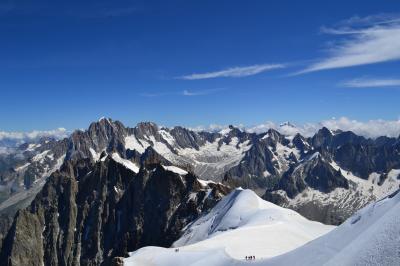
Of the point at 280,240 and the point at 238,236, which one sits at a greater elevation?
the point at 238,236

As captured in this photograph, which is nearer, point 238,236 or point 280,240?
point 280,240

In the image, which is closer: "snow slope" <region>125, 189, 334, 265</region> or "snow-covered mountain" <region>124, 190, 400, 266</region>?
"snow-covered mountain" <region>124, 190, 400, 266</region>

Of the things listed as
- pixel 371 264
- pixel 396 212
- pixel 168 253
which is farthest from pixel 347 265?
pixel 168 253

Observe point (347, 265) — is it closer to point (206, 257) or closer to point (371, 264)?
point (371, 264)

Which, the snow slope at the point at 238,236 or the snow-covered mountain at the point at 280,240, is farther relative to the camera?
the snow slope at the point at 238,236
